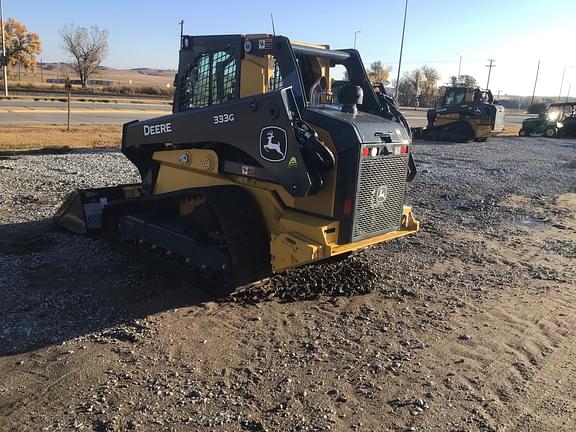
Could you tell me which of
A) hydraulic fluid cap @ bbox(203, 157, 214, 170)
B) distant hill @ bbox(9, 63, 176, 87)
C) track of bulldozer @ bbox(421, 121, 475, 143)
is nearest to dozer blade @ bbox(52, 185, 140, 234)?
hydraulic fluid cap @ bbox(203, 157, 214, 170)

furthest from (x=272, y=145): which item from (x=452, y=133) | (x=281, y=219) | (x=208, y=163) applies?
(x=452, y=133)

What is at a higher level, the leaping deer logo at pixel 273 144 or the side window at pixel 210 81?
the side window at pixel 210 81

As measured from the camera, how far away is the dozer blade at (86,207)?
22.6 feet

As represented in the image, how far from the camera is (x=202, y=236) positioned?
5453mm

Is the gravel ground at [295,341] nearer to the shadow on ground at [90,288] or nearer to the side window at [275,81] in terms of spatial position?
the shadow on ground at [90,288]

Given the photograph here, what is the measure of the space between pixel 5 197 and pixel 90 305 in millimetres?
4741

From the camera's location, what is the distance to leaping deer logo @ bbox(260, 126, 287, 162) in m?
4.71

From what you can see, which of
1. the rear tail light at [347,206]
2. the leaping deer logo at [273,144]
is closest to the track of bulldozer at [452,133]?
the rear tail light at [347,206]

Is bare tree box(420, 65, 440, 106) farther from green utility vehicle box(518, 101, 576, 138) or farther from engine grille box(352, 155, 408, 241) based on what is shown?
engine grille box(352, 155, 408, 241)

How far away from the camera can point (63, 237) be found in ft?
22.7

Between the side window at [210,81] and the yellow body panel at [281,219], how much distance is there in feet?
1.89

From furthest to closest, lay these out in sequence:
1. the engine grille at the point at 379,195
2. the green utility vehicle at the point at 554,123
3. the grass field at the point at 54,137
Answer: the green utility vehicle at the point at 554,123
the grass field at the point at 54,137
the engine grille at the point at 379,195

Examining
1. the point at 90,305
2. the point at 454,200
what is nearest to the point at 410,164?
the point at 90,305

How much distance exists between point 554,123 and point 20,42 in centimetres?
5886
